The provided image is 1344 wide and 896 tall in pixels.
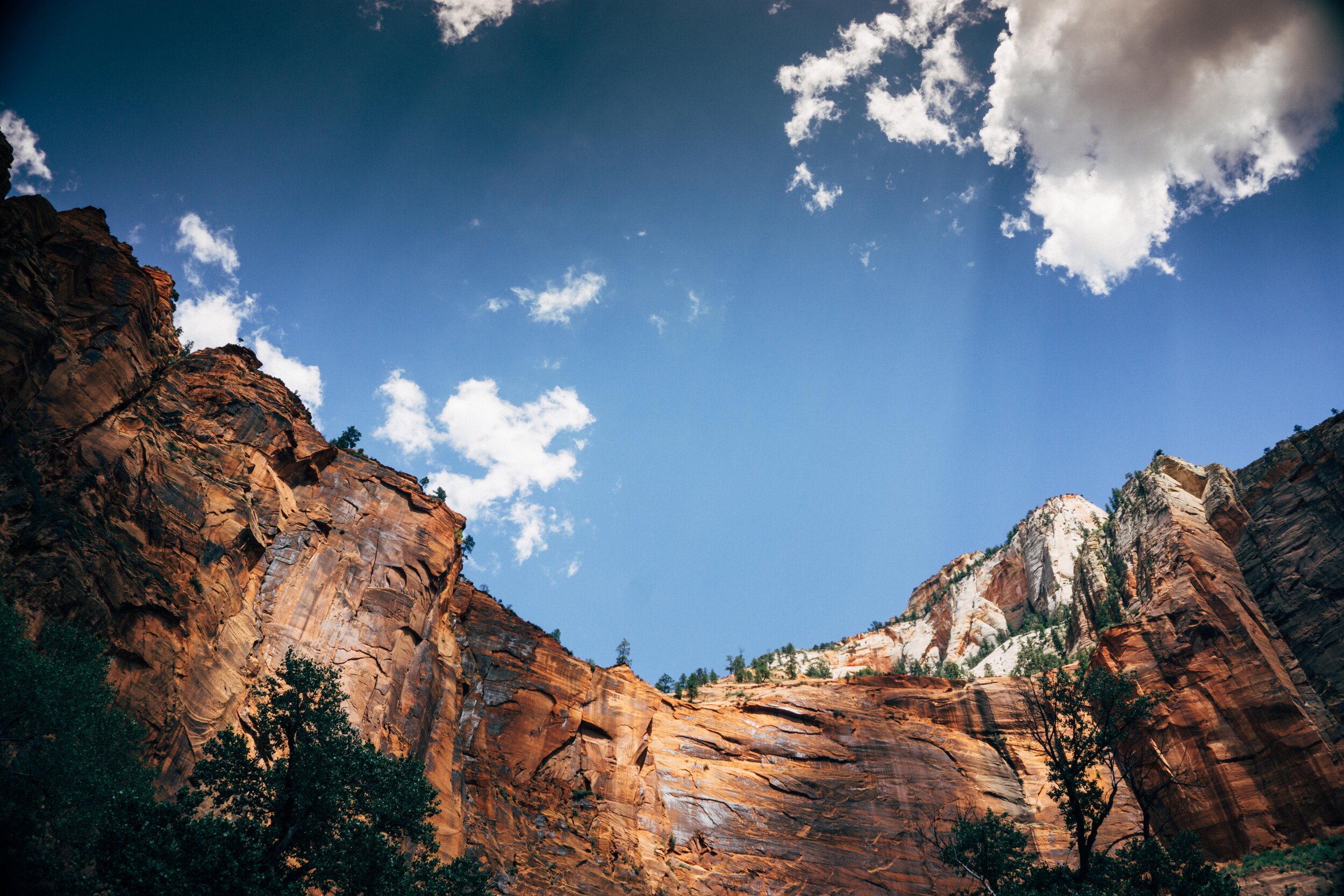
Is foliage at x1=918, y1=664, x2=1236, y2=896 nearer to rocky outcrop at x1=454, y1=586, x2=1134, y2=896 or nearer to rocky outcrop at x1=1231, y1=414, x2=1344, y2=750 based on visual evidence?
rocky outcrop at x1=454, y1=586, x2=1134, y2=896

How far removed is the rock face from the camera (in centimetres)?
3059

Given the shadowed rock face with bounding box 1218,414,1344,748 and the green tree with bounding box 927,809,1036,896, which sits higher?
the shadowed rock face with bounding box 1218,414,1344,748

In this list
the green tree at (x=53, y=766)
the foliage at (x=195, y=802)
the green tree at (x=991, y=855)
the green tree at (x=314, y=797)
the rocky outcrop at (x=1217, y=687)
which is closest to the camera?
the green tree at (x=53, y=766)

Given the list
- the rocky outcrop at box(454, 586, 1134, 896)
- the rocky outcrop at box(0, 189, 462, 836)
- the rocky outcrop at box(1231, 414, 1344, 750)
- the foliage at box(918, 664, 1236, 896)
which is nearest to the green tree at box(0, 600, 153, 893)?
the rocky outcrop at box(0, 189, 462, 836)

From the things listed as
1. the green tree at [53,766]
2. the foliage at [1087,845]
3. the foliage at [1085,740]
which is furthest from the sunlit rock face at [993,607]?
the green tree at [53,766]

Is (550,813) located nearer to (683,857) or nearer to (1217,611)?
(683,857)

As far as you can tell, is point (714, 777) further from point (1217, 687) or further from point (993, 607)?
point (993, 607)

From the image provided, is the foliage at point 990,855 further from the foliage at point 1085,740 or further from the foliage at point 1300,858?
the foliage at point 1300,858

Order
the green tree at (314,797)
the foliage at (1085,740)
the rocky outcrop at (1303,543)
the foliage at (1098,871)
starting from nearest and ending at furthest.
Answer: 1. the green tree at (314,797)
2. the foliage at (1085,740)
3. the foliage at (1098,871)
4. the rocky outcrop at (1303,543)

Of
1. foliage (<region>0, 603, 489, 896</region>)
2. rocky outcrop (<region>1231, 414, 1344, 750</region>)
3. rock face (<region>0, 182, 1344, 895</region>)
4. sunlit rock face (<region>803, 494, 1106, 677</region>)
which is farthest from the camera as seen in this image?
sunlit rock face (<region>803, 494, 1106, 677</region>)

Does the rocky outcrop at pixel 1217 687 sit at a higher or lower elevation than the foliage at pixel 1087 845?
higher

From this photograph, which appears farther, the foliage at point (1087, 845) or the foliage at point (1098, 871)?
the foliage at point (1098, 871)

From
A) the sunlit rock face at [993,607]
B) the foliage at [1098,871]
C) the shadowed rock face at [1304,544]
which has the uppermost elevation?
the sunlit rock face at [993,607]

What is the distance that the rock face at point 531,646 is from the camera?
100ft
